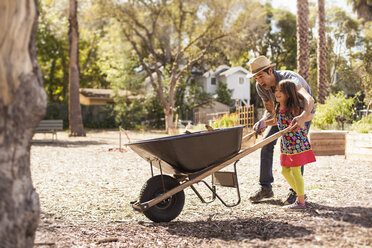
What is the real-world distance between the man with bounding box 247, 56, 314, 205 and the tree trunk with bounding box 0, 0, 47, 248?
2.06 m

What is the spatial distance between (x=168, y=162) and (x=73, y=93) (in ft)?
46.0

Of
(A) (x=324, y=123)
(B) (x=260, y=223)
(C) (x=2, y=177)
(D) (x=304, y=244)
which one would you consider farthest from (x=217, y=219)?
(A) (x=324, y=123)

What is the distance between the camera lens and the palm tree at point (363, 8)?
29703 mm

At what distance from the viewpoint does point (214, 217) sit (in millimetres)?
3459

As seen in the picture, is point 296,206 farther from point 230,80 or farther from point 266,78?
point 230,80

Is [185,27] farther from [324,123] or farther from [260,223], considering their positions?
[260,223]

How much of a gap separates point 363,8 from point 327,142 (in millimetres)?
25695

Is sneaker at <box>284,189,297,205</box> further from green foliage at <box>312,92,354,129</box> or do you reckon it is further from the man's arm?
green foliage at <box>312,92,354,129</box>

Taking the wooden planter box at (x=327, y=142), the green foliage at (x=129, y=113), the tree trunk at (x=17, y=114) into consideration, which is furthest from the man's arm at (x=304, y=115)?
the green foliage at (x=129, y=113)

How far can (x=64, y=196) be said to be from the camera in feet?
14.9

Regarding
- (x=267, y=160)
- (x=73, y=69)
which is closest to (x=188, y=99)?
(x=73, y=69)

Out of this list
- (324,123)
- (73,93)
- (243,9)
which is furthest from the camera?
(243,9)

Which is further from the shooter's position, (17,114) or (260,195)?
(260,195)

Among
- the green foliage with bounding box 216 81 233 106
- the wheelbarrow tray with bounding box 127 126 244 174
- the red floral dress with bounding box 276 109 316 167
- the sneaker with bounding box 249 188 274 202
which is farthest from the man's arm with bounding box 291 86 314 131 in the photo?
the green foliage with bounding box 216 81 233 106
